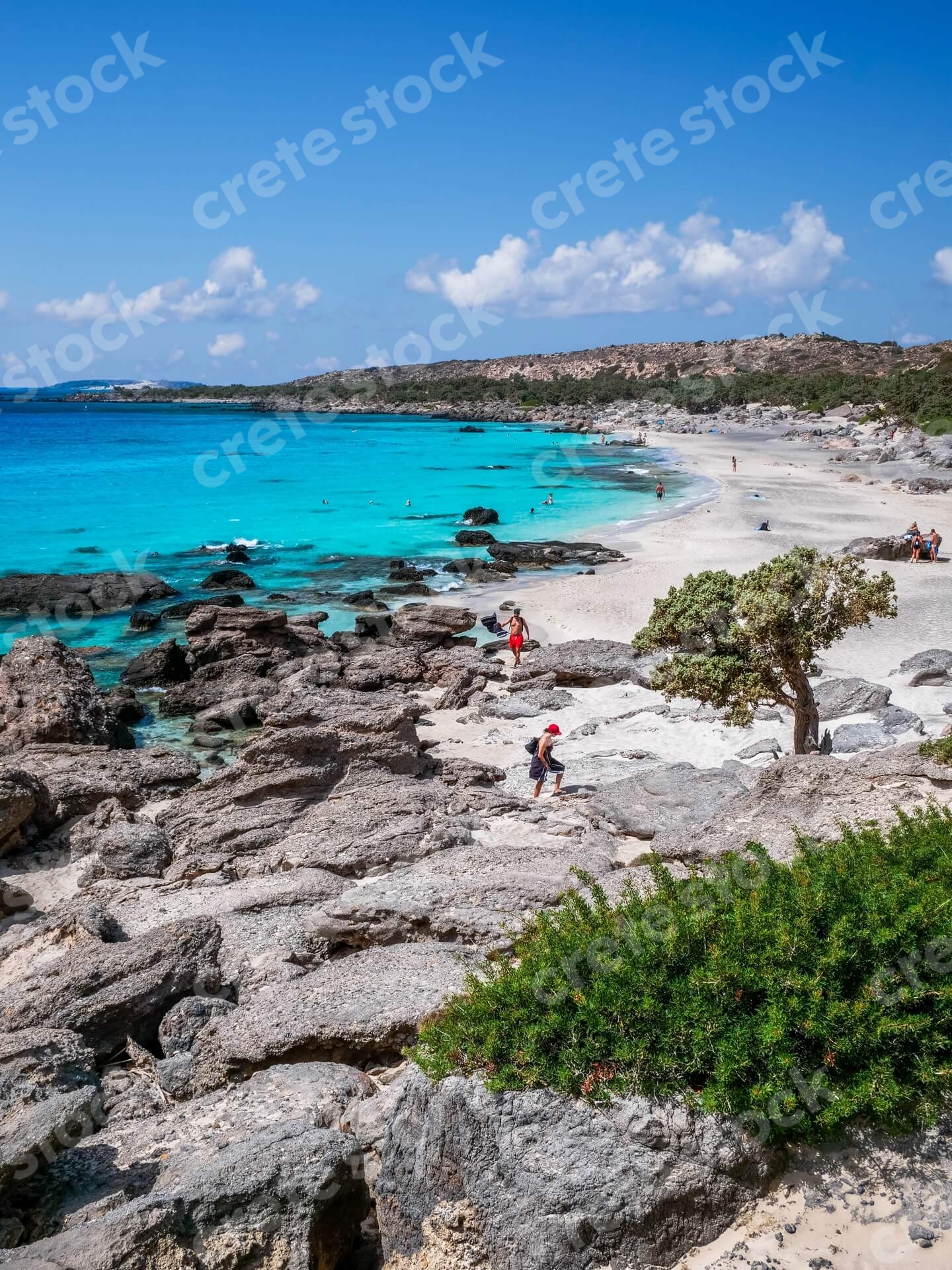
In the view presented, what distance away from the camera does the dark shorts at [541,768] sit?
14.7m

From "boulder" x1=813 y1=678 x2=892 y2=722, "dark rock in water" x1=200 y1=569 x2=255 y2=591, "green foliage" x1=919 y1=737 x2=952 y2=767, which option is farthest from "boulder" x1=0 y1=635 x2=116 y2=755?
"dark rock in water" x1=200 y1=569 x2=255 y2=591

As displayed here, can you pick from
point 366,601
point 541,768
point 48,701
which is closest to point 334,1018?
point 541,768

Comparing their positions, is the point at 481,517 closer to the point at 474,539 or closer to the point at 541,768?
the point at 474,539

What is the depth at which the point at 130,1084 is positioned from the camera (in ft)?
25.1

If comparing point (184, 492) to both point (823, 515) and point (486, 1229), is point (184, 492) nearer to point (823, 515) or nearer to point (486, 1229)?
point (823, 515)

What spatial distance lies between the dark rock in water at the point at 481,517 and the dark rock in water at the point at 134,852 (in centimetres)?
4062

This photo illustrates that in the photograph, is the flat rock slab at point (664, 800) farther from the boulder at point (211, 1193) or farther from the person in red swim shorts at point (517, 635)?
the person in red swim shorts at point (517, 635)

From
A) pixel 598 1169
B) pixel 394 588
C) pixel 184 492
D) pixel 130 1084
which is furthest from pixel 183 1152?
pixel 184 492

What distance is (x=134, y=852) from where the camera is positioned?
12633 mm

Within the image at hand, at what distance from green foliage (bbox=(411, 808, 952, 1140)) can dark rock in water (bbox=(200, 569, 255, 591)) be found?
31785mm

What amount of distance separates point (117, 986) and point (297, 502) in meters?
59.8

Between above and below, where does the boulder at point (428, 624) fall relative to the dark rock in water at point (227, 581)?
below

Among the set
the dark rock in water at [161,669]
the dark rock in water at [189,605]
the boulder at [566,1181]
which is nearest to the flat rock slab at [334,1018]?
the boulder at [566,1181]

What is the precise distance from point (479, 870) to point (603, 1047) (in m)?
4.48
